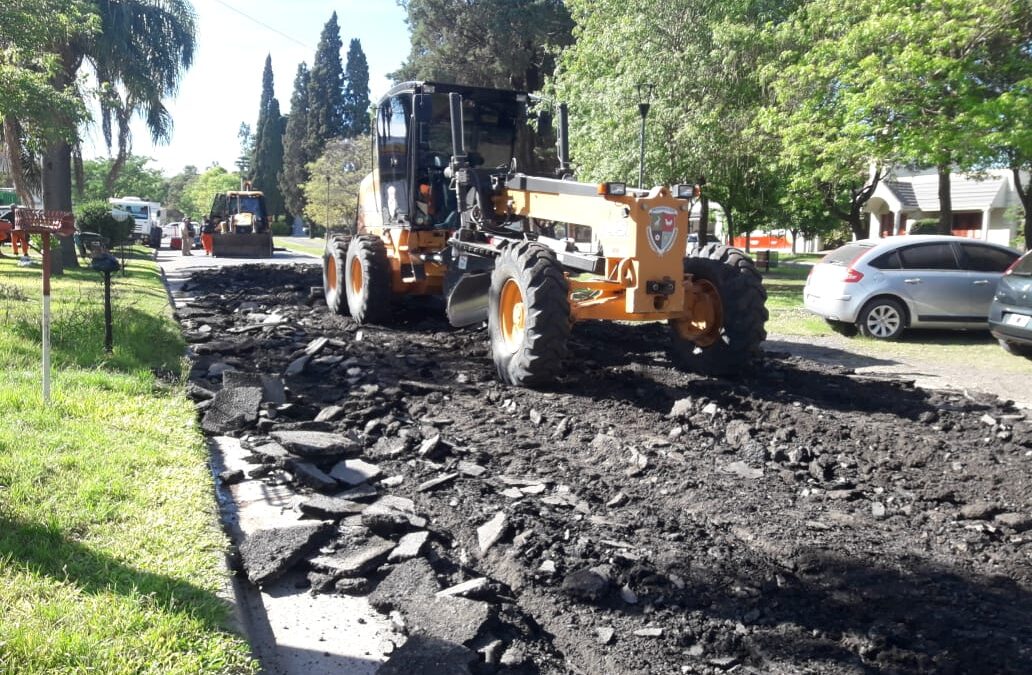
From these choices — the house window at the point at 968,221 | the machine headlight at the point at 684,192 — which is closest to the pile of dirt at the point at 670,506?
the machine headlight at the point at 684,192

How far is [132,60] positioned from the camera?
73.6 feet

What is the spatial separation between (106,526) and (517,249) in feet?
16.3

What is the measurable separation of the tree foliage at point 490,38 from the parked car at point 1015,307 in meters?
23.5

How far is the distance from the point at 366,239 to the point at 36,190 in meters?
13.0

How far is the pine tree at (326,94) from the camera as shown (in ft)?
218

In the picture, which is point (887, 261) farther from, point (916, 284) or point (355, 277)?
point (355, 277)

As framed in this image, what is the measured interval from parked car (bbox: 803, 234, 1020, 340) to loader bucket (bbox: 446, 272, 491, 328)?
5.81 metres

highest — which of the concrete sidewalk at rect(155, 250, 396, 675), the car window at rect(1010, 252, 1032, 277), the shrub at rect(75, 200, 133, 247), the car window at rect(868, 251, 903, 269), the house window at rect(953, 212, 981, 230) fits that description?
the house window at rect(953, 212, 981, 230)

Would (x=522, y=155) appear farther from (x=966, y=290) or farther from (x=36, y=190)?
(x=36, y=190)

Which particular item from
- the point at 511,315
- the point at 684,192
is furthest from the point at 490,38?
the point at 684,192

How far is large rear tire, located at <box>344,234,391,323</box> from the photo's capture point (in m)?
12.1

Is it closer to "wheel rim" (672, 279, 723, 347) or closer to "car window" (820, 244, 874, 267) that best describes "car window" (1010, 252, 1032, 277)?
"car window" (820, 244, 874, 267)

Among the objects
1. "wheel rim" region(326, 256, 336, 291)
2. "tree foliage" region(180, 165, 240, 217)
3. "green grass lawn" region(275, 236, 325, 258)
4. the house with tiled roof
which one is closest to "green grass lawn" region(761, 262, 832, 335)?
"wheel rim" region(326, 256, 336, 291)

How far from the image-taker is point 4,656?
3.08 metres
